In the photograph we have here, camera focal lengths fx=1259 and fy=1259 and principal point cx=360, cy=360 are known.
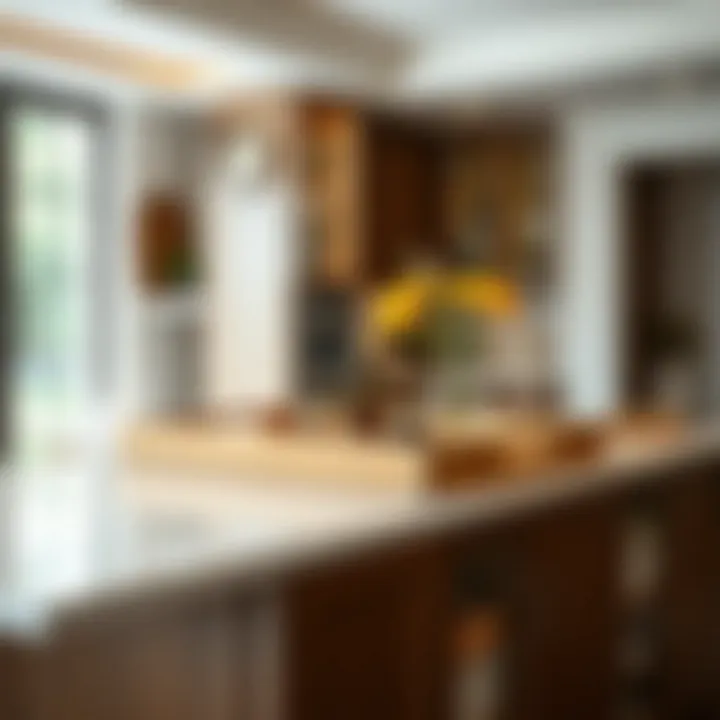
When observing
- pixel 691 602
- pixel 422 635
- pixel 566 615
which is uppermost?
pixel 422 635

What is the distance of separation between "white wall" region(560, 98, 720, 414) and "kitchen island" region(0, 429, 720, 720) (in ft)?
7.65

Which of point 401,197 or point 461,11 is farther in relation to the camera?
point 401,197

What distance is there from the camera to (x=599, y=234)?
5945 mm

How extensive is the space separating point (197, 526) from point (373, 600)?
37 cm

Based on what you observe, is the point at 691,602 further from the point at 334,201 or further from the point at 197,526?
the point at 334,201

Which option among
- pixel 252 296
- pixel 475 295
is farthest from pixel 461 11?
pixel 252 296

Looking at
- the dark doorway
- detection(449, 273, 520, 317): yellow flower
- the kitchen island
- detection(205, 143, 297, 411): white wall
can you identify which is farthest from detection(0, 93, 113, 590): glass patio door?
the dark doorway

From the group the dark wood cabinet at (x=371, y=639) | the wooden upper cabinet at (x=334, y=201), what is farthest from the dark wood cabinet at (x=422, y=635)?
the wooden upper cabinet at (x=334, y=201)

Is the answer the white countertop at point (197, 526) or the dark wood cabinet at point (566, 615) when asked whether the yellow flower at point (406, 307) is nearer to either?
the white countertop at point (197, 526)

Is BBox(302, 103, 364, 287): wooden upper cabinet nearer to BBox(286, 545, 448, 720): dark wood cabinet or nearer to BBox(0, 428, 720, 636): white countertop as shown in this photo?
BBox(0, 428, 720, 636): white countertop

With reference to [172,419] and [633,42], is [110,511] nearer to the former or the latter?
[172,419]

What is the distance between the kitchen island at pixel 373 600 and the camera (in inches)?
70.2

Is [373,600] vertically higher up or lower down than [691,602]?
higher up

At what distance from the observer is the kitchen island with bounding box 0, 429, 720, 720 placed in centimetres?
178
